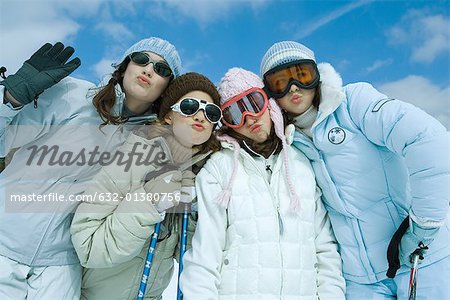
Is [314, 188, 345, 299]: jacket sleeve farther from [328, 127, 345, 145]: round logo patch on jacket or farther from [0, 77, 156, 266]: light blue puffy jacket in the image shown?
[0, 77, 156, 266]: light blue puffy jacket

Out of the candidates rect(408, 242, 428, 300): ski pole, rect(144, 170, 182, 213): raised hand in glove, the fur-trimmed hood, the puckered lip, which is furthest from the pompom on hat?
rect(408, 242, 428, 300): ski pole

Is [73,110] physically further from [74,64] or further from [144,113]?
[144,113]

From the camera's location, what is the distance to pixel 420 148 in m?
2.34

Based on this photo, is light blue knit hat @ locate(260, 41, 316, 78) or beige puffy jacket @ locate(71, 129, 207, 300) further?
light blue knit hat @ locate(260, 41, 316, 78)

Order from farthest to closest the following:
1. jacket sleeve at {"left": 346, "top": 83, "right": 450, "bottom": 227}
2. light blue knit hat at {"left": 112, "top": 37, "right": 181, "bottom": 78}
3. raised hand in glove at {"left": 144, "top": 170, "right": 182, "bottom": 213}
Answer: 1. light blue knit hat at {"left": 112, "top": 37, "right": 181, "bottom": 78}
2. raised hand in glove at {"left": 144, "top": 170, "right": 182, "bottom": 213}
3. jacket sleeve at {"left": 346, "top": 83, "right": 450, "bottom": 227}

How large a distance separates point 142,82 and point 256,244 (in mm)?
1376

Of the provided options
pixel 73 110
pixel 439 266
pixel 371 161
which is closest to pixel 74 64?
pixel 73 110

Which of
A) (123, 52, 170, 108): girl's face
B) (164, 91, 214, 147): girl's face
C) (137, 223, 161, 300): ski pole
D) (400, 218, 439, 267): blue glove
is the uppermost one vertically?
(123, 52, 170, 108): girl's face

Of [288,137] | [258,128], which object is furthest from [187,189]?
[288,137]

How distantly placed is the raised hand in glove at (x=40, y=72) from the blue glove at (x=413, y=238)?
7.73 ft

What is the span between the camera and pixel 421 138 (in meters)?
2.36

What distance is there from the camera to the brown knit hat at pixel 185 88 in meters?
2.91

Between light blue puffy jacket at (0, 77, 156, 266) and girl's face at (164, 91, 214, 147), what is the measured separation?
50 centimetres

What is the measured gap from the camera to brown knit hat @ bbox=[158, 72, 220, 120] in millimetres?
2910
